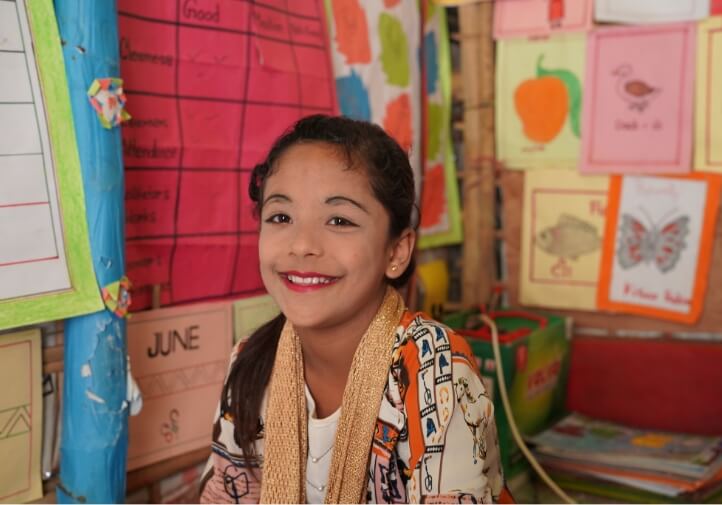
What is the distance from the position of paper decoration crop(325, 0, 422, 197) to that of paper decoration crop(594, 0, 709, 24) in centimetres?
48

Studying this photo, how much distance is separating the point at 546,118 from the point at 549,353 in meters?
0.63

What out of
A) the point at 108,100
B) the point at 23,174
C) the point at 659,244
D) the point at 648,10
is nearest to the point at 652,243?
the point at 659,244

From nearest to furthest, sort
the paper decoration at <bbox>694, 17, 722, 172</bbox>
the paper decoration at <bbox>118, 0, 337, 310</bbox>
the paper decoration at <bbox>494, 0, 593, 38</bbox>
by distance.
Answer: the paper decoration at <bbox>118, 0, 337, 310</bbox> < the paper decoration at <bbox>694, 17, 722, 172</bbox> < the paper decoration at <bbox>494, 0, 593, 38</bbox>

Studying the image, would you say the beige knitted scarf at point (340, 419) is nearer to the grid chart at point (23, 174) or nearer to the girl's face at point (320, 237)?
the girl's face at point (320, 237)

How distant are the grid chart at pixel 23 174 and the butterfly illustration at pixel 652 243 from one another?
4.81 feet

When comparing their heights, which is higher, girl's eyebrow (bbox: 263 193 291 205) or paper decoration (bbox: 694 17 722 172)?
paper decoration (bbox: 694 17 722 172)

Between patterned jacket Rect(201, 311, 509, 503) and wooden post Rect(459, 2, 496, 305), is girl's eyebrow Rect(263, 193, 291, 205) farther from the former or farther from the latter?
wooden post Rect(459, 2, 496, 305)

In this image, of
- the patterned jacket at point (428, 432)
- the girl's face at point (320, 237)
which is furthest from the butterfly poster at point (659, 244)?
the girl's face at point (320, 237)

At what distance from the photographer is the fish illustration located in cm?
212

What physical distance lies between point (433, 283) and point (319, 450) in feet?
3.41

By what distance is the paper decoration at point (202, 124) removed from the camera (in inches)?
52.3

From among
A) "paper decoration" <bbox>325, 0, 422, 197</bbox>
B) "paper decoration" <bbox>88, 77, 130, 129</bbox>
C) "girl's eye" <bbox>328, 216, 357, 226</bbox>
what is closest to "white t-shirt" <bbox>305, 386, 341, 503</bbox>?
"girl's eye" <bbox>328, 216, 357, 226</bbox>

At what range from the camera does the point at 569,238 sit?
2.15 metres

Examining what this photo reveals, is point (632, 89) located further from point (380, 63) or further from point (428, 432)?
point (428, 432)
